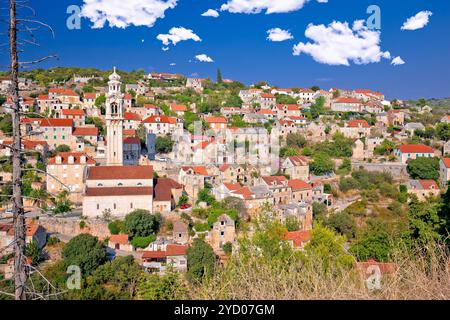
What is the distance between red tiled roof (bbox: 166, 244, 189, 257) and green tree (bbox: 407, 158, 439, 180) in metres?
27.7

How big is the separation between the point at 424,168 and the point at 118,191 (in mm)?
30021

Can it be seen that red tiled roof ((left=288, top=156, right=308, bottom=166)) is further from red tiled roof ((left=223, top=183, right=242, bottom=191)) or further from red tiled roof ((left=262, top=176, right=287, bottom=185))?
red tiled roof ((left=223, top=183, right=242, bottom=191))

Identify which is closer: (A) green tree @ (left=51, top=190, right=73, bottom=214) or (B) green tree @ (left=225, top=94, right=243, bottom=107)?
(A) green tree @ (left=51, top=190, right=73, bottom=214)

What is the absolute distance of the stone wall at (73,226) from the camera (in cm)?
2625

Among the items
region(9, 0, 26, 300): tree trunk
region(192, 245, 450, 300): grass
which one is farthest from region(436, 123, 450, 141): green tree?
region(9, 0, 26, 300): tree trunk

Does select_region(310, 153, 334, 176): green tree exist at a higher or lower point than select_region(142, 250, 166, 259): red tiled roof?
higher

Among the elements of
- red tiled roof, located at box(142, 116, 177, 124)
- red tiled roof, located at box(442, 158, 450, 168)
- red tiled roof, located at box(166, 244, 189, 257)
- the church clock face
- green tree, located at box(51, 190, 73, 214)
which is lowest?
red tiled roof, located at box(166, 244, 189, 257)

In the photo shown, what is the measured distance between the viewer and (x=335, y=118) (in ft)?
198

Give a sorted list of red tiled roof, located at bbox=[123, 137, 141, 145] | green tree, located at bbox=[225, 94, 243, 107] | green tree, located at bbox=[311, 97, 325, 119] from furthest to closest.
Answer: green tree, located at bbox=[225, 94, 243, 107] → green tree, located at bbox=[311, 97, 325, 119] → red tiled roof, located at bbox=[123, 137, 141, 145]

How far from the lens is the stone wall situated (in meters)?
26.2

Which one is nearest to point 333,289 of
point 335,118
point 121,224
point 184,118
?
point 121,224

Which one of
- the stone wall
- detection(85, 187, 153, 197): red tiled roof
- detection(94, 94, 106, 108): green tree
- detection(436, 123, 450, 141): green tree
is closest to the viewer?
the stone wall

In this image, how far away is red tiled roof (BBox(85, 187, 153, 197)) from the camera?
27.5 metres

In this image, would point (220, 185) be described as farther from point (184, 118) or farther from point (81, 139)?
point (184, 118)
